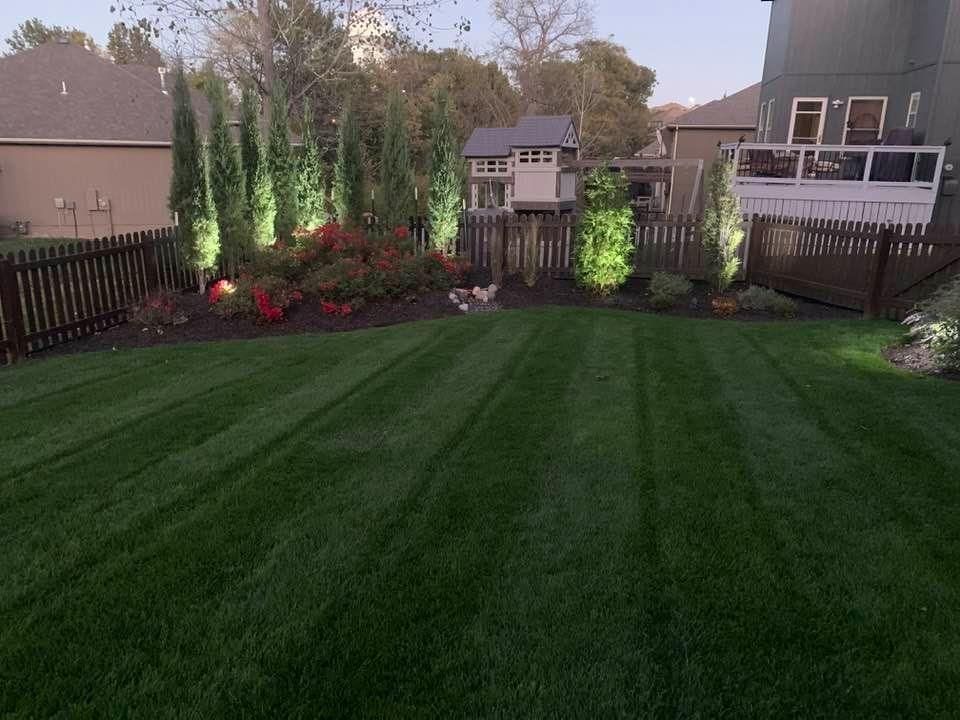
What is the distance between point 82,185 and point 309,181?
37.8ft

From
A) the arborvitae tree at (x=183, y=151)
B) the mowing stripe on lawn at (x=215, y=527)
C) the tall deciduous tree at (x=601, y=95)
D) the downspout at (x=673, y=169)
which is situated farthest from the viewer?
the tall deciduous tree at (x=601, y=95)

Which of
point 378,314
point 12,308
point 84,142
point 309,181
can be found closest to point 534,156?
point 309,181

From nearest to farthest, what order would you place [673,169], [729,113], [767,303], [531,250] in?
[767,303], [531,250], [673,169], [729,113]

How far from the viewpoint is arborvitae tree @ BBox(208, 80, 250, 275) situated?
10445 millimetres

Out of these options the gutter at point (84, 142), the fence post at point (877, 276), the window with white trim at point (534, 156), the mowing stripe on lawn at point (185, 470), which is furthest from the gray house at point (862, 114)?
the gutter at point (84, 142)

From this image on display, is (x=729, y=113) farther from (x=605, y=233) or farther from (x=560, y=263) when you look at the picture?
(x=605, y=233)

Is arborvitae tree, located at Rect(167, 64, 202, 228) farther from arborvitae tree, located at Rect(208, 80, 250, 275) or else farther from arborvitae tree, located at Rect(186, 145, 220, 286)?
arborvitae tree, located at Rect(208, 80, 250, 275)

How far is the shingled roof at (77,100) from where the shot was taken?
66.8ft

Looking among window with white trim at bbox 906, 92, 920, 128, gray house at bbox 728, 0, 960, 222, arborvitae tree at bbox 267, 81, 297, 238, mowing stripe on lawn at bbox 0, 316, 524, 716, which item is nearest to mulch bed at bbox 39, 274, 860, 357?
arborvitae tree at bbox 267, 81, 297, 238

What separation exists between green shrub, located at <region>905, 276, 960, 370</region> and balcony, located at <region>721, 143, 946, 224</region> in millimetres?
7420

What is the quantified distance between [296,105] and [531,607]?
799 inches

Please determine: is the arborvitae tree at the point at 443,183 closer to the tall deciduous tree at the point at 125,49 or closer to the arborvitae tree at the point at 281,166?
the arborvitae tree at the point at 281,166

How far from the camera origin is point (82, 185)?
20.7 metres

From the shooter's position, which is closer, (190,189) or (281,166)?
(190,189)
